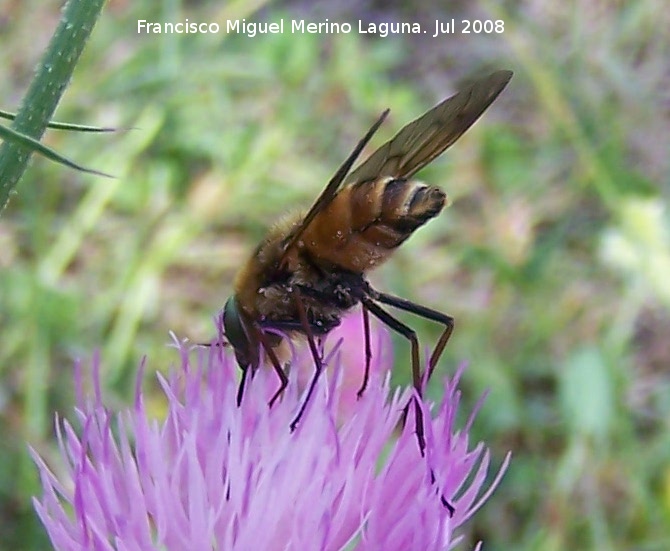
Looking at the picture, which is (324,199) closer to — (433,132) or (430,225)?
(433,132)

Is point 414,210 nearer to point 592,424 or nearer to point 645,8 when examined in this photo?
point 592,424

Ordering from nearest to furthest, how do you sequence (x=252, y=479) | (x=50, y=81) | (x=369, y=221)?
1. (x=50, y=81)
2. (x=252, y=479)
3. (x=369, y=221)

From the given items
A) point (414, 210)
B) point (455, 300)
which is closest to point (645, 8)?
point (455, 300)

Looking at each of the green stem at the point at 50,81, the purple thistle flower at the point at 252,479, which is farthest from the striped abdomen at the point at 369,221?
the green stem at the point at 50,81

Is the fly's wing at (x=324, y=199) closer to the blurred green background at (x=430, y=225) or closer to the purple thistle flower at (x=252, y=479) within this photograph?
the purple thistle flower at (x=252, y=479)

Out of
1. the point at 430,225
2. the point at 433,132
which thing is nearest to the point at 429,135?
the point at 433,132
